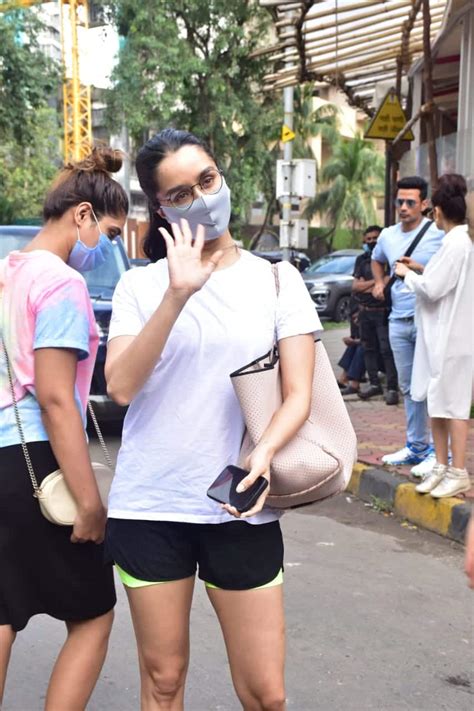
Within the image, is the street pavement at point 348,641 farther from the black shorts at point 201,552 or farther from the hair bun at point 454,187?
the hair bun at point 454,187

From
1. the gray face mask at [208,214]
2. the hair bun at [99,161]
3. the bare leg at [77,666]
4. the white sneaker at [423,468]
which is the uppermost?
the hair bun at [99,161]

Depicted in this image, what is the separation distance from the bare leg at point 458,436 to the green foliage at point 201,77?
19936 millimetres

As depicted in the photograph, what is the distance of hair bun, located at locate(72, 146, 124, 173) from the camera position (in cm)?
264

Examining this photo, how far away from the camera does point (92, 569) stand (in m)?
2.57

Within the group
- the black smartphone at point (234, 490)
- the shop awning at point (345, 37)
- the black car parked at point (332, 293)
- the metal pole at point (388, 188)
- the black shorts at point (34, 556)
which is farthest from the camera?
the black car parked at point (332, 293)

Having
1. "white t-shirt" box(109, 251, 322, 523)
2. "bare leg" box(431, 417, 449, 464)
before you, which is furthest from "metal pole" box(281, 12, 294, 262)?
"white t-shirt" box(109, 251, 322, 523)

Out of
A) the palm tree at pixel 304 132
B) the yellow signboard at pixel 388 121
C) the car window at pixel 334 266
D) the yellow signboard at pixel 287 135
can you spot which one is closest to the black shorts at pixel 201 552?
the yellow signboard at pixel 388 121

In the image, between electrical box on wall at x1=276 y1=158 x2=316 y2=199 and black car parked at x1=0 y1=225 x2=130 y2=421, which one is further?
electrical box on wall at x1=276 y1=158 x2=316 y2=199

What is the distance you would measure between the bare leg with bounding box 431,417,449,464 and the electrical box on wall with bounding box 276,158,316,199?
828 cm

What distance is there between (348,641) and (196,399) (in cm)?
207

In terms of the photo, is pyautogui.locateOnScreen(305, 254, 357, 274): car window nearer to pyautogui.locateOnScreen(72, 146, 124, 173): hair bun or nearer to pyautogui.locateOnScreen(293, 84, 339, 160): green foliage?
pyautogui.locateOnScreen(293, 84, 339, 160): green foliage

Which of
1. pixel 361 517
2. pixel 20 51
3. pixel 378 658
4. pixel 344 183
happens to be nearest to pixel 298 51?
pixel 361 517

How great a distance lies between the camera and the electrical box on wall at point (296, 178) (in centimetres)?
1363

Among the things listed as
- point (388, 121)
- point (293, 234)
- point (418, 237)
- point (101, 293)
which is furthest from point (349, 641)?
A: point (293, 234)
